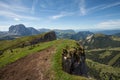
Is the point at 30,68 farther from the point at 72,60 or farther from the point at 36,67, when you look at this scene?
the point at 72,60

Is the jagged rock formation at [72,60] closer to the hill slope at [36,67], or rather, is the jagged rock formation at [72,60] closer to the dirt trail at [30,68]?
the hill slope at [36,67]

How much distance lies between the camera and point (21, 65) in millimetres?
41844

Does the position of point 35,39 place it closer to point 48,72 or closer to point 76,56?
point 76,56

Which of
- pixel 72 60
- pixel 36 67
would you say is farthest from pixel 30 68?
pixel 72 60

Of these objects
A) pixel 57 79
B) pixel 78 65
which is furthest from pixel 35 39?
pixel 57 79

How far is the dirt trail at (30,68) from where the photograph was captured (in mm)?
34388

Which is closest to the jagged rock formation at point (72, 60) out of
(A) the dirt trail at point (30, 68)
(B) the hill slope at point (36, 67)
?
(B) the hill slope at point (36, 67)

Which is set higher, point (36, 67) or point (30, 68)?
point (36, 67)

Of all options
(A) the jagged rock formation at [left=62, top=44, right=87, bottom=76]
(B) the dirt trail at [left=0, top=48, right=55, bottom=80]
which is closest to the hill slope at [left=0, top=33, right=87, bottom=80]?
(B) the dirt trail at [left=0, top=48, right=55, bottom=80]

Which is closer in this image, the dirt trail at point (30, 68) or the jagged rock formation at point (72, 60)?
the dirt trail at point (30, 68)

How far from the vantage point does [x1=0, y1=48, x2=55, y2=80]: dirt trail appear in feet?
113

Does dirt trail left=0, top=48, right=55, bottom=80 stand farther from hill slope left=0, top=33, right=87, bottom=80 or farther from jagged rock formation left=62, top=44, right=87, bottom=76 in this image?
jagged rock formation left=62, top=44, right=87, bottom=76

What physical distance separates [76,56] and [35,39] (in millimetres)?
77007

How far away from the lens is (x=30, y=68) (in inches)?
1512
